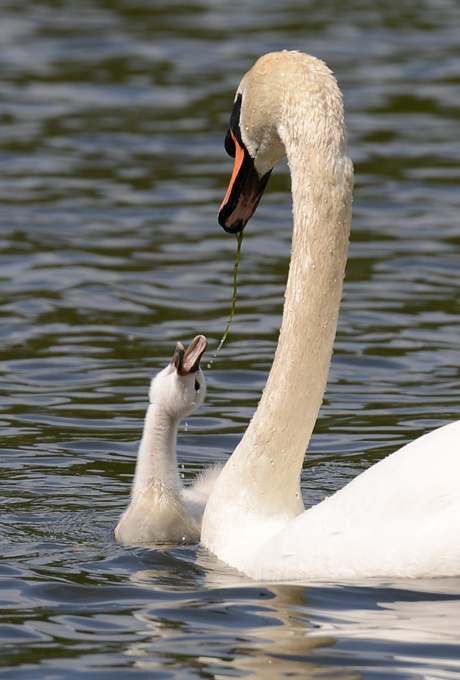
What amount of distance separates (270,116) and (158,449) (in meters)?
1.82

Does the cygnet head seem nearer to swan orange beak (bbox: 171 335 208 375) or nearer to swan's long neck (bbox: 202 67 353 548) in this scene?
swan orange beak (bbox: 171 335 208 375)

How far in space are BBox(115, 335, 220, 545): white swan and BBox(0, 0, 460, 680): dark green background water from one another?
0.70 feet

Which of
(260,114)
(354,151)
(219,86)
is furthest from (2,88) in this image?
(260,114)

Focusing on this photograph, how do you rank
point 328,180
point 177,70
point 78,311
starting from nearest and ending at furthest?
point 328,180, point 78,311, point 177,70

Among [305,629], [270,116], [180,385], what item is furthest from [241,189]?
[305,629]

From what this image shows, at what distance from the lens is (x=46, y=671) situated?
478 centimetres

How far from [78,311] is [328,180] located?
5230 mm

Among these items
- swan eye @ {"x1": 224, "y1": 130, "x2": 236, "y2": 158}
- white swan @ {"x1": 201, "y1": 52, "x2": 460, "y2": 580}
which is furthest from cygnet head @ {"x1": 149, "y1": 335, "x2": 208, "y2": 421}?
swan eye @ {"x1": 224, "y1": 130, "x2": 236, "y2": 158}

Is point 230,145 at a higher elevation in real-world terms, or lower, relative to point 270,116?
lower

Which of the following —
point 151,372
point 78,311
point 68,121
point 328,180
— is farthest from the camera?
point 68,121

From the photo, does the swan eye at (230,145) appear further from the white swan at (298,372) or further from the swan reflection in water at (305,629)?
the swan reflection in water at (305,629)

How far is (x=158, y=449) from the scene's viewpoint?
7027 mm

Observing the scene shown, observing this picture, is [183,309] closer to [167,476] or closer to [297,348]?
[167,476]

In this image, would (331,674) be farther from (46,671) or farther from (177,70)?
(177,70)
